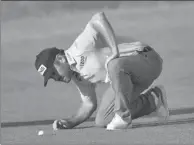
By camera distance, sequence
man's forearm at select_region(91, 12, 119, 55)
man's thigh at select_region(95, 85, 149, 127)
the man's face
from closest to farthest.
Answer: man's forearm at select_region(91, 12, 119, 55)
the man's face
man's thigh at select_region(95, 85, 149, 127)

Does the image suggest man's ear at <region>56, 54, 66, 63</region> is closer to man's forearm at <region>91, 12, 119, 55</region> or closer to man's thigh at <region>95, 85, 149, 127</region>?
man's forearm at <region>91, 12, 119, 55</region>

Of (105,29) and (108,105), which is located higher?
(105,29)

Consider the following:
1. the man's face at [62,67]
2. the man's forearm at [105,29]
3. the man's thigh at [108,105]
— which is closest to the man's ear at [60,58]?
the man's face at [62,67]

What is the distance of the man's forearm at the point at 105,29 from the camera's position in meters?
3.75

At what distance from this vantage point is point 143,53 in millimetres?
→ 3936

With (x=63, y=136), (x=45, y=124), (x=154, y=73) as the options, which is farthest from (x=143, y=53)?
(x=45, y=124)

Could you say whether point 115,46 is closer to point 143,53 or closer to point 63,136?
point 143,53

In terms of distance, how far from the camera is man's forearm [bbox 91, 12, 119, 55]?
12.3ft

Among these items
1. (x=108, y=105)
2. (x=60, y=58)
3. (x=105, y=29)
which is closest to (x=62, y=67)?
(x=60, y=58)

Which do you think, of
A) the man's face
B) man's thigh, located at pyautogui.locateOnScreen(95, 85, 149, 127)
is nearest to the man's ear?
the man's face

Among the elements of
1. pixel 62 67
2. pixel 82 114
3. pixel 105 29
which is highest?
pixel 105 29

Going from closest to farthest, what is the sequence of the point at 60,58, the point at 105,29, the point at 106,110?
the point at 105,29 < the point at 60,58 < the point at 106,110

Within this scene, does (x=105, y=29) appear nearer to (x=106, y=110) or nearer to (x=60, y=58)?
(x=60, y=58)

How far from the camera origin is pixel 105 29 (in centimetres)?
378
